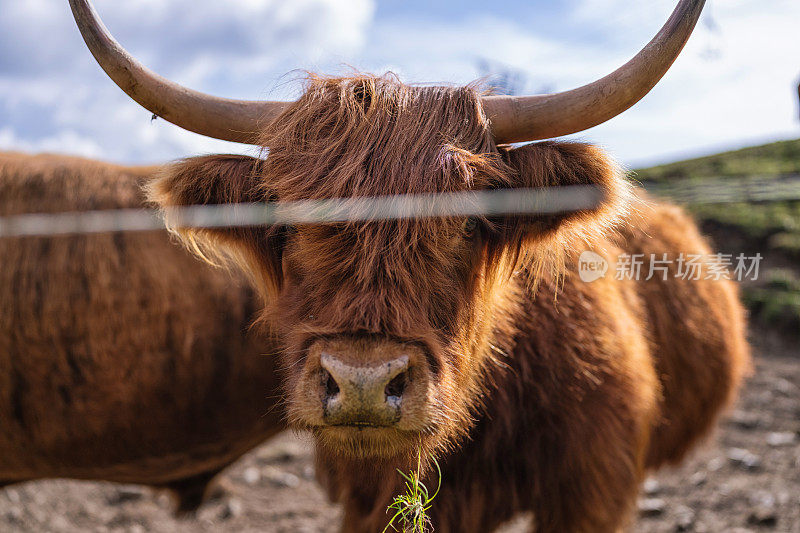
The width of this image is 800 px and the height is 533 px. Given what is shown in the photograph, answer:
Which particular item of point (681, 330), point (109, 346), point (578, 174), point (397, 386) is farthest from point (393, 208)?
point (681, 330)

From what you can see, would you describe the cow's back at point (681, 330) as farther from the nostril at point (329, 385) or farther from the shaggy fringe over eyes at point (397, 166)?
the nostril at point (329, 385)

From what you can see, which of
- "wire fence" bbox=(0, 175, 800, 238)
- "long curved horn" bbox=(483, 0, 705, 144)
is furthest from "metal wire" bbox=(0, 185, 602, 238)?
"long curved horn" bbox=(483, 0, 705, 144)

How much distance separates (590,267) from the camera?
2699 mm

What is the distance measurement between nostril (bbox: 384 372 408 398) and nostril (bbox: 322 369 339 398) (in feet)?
0.45

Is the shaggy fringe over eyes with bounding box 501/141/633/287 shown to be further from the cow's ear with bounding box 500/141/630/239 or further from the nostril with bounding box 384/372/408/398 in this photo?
the nostril with bounding box 384/372/408/398

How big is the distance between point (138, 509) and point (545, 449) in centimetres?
327

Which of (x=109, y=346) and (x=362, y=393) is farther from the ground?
(x=109, y=346)

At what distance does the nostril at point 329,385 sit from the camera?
1614 millimetres

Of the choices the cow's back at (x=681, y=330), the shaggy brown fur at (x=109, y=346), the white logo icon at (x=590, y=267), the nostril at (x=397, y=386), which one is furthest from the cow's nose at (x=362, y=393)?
the cow's back at (x=681, y=330)

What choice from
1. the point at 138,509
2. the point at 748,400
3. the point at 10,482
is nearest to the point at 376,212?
the point at 10,482

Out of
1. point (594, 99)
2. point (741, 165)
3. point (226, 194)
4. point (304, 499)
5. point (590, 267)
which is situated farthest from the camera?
point (741, 165)

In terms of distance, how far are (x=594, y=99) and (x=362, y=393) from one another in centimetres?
105

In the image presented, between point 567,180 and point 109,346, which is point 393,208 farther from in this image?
point 109,346

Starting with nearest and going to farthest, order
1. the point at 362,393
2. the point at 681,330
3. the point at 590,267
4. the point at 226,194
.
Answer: the point at 362,393, the point at 226,194, the point at 590,267, the point at 681,330
